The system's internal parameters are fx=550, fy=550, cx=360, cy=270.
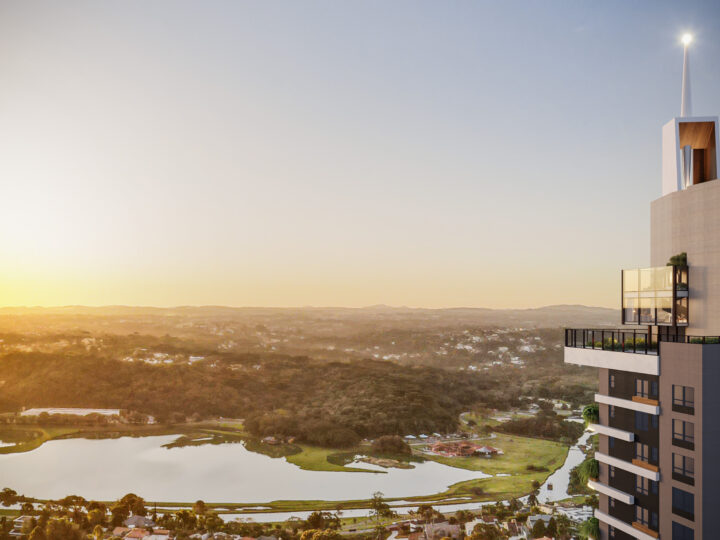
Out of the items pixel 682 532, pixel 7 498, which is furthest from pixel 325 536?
pixel 7 498

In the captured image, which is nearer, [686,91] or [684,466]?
[684,466]

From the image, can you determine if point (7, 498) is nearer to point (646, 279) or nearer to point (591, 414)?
point (591, 414)

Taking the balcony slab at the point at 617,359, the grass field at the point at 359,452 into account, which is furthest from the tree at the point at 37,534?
the balcony slab at the point at 617,359

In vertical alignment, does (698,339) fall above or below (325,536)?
above

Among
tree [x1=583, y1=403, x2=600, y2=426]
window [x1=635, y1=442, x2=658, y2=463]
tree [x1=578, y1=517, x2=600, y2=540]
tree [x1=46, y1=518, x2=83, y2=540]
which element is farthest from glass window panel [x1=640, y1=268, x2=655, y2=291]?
tree [x1=46, y1=518, x2=83, y2=540]

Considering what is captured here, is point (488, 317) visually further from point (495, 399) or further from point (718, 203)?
point (718, 203)

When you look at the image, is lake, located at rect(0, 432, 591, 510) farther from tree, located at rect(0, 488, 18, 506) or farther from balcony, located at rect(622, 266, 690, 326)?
balcony, located at rect(622, 266, 690, 326)

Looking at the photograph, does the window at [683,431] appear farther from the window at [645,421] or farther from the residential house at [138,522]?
the residential house at [138,522]
